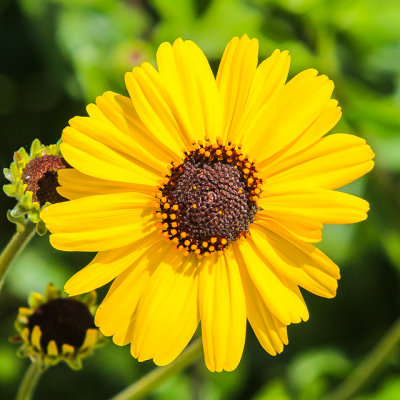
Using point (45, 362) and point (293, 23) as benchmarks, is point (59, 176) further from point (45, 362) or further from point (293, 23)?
point (293, 23)

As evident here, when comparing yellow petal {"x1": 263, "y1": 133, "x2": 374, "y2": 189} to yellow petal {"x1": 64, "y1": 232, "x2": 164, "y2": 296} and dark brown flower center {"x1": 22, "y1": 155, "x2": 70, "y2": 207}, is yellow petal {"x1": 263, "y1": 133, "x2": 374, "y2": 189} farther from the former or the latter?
dark brown flower center {"x1": 22, "y1": 155, "x2": 70, "y2": 207}

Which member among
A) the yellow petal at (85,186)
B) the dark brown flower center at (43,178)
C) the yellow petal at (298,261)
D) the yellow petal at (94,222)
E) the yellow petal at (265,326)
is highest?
the dark brown flower center at (43,178)

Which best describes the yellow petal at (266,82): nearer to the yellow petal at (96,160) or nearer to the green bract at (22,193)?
the yellow petal at (96,160)

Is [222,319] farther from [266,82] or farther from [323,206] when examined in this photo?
[266,82]

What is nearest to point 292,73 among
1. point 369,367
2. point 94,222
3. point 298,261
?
point 369,367

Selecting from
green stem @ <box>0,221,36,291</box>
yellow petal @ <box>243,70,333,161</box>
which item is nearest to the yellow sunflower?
yellow petal @ <box>243,70,333,161</box>

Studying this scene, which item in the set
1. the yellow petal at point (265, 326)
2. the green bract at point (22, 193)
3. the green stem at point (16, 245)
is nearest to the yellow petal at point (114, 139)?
the green bract at point (22, 193)
